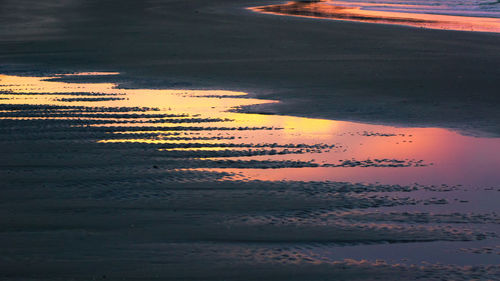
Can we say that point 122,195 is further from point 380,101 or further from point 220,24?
point 220,24

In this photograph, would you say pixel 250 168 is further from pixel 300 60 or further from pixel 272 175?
pixel 300 60

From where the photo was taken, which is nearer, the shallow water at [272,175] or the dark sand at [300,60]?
the shallow water at [272,175]

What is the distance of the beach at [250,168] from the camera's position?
4.79 m

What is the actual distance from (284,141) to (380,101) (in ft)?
10.5

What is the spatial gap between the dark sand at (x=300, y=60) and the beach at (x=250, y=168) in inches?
3.1

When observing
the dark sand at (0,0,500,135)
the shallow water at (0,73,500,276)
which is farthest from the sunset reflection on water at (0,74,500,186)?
the dark sand at (0,0,500,135)

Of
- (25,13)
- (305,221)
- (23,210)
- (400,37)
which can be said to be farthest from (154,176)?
(25,13)

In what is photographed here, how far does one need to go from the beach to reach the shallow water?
0.02 metres

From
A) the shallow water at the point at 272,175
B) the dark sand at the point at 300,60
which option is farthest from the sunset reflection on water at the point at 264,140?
the dark sand at the point at 300,60

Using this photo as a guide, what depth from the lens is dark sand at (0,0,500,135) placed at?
10727 millimetres

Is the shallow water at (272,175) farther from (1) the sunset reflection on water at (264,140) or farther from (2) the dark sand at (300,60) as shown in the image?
(2) the dark sand at (300,60)

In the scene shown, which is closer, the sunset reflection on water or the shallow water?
the shallow water

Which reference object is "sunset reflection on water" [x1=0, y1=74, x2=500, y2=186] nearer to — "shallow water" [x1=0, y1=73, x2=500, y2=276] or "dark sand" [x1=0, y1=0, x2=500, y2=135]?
"shallow water" [x1=0, y1=73, x2=500, y2=276]

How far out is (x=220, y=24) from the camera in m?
25.4
